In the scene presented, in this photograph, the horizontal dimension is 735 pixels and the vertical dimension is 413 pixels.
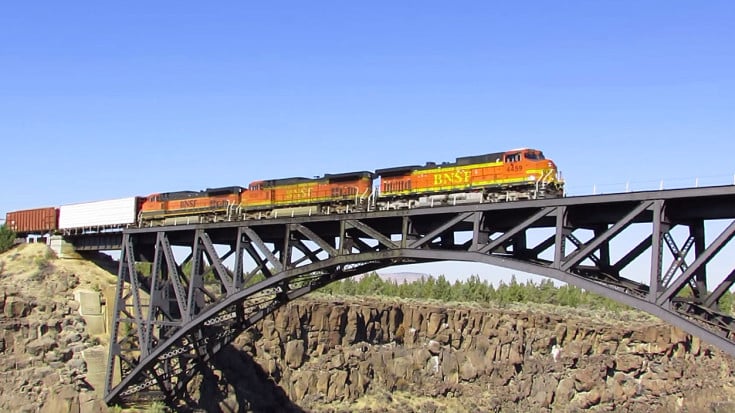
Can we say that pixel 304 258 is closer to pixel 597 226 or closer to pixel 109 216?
pixel 597 226

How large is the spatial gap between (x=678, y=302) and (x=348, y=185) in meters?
22.4

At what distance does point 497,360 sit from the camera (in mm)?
67562

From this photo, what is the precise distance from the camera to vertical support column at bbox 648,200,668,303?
866 inches

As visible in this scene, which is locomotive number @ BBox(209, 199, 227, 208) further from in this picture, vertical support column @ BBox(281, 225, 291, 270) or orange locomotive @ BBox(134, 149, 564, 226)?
vertical support column @ BBox(281, 225, 291, 270)

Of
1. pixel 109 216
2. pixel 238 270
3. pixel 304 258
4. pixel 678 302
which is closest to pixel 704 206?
pixel 678 302

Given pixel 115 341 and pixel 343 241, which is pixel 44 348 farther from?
pixel 343 241

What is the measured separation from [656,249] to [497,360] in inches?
1848

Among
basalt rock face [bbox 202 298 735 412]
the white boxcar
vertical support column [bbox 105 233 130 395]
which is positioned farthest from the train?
basalt rock face [bbox 202 298 735 412]

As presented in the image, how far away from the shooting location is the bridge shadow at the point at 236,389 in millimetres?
49406

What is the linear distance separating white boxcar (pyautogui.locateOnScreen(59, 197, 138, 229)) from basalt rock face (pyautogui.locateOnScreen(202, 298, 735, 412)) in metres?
15.2

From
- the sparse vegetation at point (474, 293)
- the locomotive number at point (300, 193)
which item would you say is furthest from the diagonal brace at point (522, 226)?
the sparse vegetation at point (474, 293)

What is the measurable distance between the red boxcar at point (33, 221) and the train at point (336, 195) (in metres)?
0.08

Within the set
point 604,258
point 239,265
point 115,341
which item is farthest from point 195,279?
point 604,258

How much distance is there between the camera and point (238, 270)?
3616 centimetres
